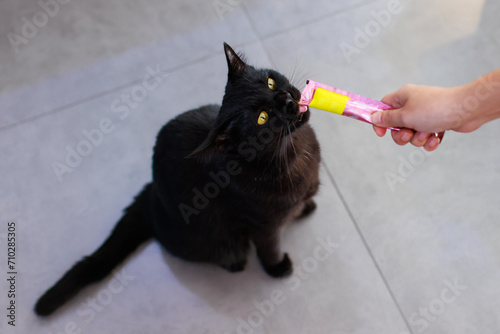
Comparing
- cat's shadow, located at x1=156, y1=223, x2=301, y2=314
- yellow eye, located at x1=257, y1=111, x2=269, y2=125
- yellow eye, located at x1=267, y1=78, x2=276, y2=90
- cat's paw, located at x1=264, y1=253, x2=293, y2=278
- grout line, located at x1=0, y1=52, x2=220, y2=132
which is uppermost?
yellow eye, located at x1=267, y1=78, x2=276, y2=90

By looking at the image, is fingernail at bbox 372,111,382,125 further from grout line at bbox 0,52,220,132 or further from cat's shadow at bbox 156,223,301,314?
grout line at bbox 0,52,220,132

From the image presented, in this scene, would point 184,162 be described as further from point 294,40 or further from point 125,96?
point 294,40

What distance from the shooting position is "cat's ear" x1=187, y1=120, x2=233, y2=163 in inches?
34.5

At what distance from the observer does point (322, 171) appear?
59.9 inches

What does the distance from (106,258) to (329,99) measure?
0.89m

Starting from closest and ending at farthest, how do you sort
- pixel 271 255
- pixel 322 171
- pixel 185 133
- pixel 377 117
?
pixel 377 117
pixel 185 133
pixel 271 255
pixel 322 171

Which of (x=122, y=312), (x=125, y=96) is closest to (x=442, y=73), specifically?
(x=125, y=96)

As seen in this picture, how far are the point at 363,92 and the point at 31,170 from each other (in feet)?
4.51

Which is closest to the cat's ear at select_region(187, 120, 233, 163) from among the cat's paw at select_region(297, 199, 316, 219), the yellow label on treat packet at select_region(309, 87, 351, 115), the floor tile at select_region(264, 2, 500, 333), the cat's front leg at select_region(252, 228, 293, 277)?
the yellow label on treat packet at select_region(309, 87, 351, 115)

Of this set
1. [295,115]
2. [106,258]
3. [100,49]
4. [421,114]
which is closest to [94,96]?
[100,49]

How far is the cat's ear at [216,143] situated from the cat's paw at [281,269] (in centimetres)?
57

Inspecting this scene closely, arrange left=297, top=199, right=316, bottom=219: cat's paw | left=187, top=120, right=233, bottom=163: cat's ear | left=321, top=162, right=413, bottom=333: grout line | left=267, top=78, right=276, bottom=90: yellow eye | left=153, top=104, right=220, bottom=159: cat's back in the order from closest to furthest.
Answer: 1. left=187, top=120, right=233, bottom=163: cat's ear
2. left=267, top=78, right=276, bottom=90: yellow eye
3. left=153, top=104, right=220, bottom=159: cat's back
4. left=321, top=162, right=413, bottom=333: grout line
5. left=297, top=199, right=316, bottom=219: cat's paw

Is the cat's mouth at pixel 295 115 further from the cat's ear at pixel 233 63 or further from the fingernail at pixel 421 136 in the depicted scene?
the fingernail at pixel 421 136

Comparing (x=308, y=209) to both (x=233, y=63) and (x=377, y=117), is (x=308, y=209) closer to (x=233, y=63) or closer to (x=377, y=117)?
(x=377, y=117)
